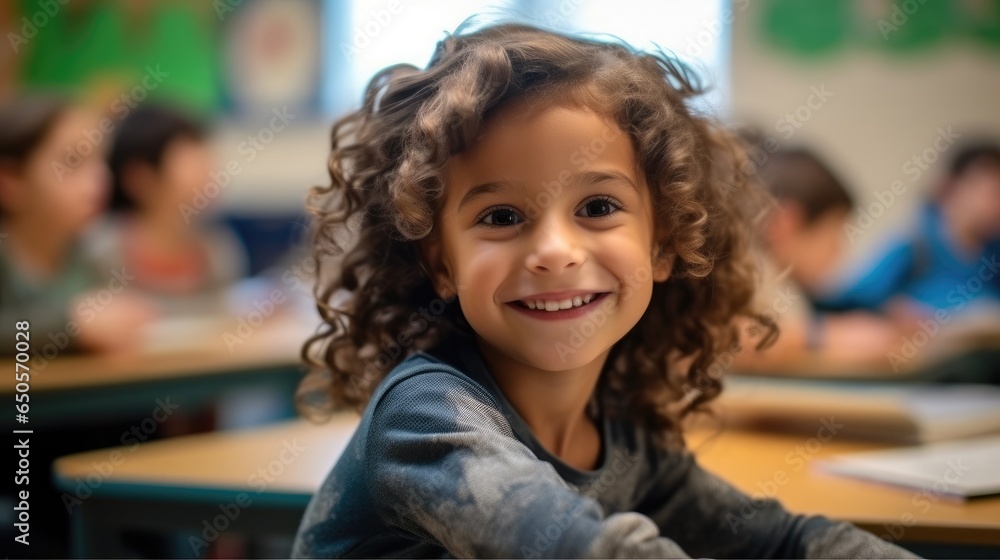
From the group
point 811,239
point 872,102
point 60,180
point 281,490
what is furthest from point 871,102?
point 281,490

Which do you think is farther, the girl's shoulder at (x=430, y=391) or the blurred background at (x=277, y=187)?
the blurred background at (x=277, y=187)

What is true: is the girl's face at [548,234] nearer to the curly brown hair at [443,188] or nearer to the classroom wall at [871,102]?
the curly brown hair at [443,188]

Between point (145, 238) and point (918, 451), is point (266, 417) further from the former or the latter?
point (918, 451)

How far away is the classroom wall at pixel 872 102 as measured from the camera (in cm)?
522

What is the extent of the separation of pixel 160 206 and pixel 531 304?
3.23m

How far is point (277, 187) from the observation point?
5840mm

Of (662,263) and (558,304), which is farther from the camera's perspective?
(662,263)

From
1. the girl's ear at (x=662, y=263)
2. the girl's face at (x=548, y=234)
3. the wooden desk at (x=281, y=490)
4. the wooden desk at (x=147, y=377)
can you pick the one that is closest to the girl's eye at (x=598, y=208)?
the girl's face at (x=548, y=234)

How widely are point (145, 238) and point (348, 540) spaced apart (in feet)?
10.7

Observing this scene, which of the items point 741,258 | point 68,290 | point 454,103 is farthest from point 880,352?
point 68,290

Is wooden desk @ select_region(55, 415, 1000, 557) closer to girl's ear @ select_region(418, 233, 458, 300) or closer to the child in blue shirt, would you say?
the child in blue shirt

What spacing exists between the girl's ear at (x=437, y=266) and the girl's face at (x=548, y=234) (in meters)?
0.05

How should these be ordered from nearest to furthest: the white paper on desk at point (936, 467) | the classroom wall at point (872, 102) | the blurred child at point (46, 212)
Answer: the white paper on desk at point (936, 467) → the blurred child at point (46, 212) → the classroom wall at point (872, 102)

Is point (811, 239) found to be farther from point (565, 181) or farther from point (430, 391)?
point (430, 391)
